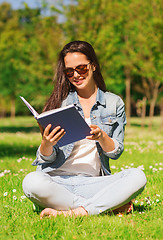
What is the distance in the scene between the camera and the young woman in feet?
10.6

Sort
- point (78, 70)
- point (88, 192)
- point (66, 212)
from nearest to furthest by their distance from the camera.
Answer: point (66, 212), point (88, 192), point (78, 70)

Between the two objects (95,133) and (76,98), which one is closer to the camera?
(95,133)

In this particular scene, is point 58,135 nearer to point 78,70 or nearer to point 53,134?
point 53,134

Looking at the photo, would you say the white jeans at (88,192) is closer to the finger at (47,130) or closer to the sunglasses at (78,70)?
the finger at (47,130)

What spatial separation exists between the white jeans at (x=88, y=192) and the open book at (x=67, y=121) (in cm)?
46

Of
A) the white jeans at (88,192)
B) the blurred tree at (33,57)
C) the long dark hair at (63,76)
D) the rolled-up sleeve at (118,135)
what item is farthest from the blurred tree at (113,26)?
the white jeans at (88,192)

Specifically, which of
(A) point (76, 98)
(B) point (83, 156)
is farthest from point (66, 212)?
(A) point (76, 98)

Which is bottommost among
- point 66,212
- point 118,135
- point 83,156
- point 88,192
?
point 66,212

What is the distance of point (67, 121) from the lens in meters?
2.99

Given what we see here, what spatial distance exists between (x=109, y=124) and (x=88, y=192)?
77 centimetres

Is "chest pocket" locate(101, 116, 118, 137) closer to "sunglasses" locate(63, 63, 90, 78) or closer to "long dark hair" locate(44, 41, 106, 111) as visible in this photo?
"long dark hair" locate(44, 41, 106, 111)

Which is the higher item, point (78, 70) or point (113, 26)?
point (113, 26)

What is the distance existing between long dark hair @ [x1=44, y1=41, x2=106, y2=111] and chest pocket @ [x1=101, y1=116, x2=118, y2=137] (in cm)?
44

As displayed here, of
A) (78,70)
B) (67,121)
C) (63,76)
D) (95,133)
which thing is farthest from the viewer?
(63,76)
